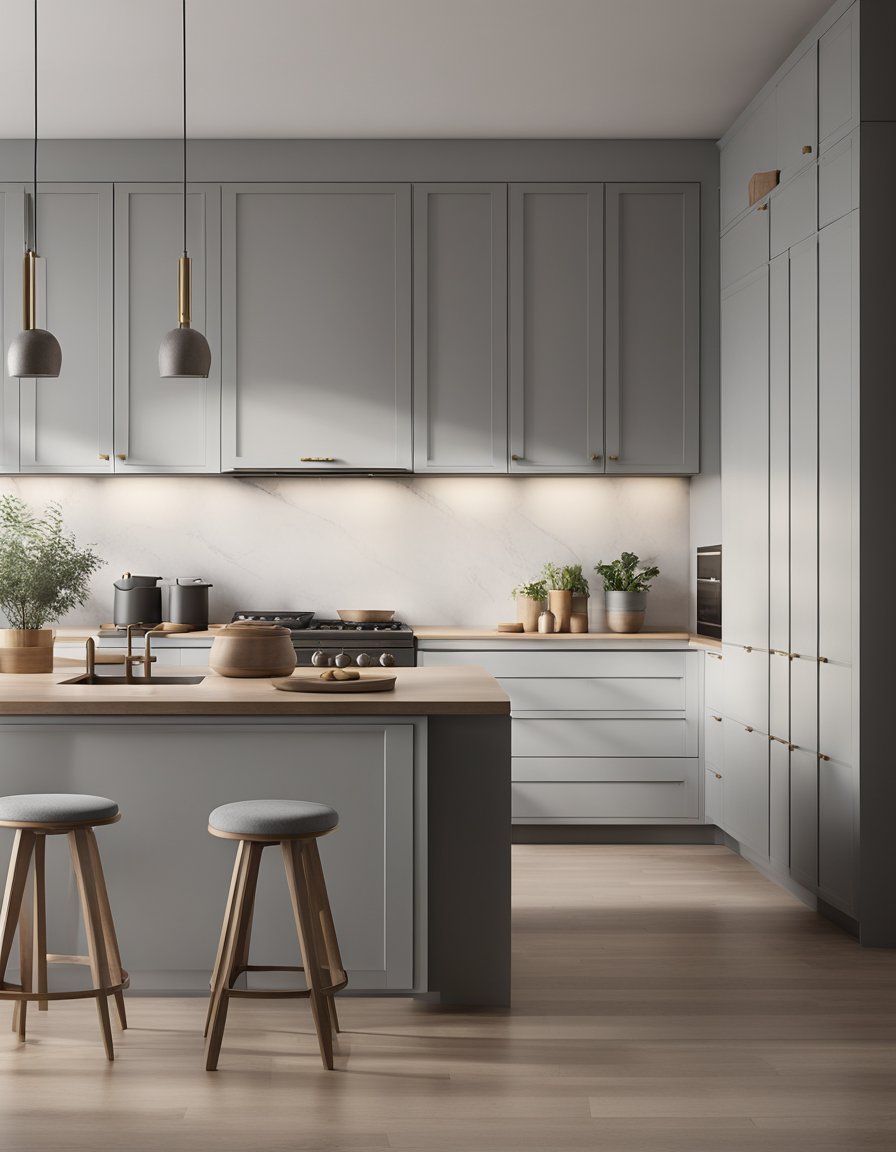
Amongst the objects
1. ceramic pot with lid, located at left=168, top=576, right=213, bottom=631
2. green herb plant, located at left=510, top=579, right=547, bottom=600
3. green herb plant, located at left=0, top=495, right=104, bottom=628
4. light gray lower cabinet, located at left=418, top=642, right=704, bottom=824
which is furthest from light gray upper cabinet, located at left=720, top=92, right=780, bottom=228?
green herb plant, located at left=0, top=495, right=104, bottom=628

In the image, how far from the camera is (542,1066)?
8.64 feet

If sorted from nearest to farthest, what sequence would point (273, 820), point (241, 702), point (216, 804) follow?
point (273, 820)
point (241, 702)
point (216, 804)

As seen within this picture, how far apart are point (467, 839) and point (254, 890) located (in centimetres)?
63

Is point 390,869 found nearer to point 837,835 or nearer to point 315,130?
point 837,835

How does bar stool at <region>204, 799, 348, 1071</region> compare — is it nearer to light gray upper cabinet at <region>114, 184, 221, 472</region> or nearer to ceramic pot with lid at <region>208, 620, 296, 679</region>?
ceramic pot with lid at <region>208, 620, 296, 679</region>

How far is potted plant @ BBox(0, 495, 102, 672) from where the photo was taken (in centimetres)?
328

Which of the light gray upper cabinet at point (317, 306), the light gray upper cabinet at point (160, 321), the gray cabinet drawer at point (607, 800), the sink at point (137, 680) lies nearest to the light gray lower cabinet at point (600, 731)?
the gray cabinet drawer at point (607, 800)

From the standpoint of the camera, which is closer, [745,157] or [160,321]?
[745,157]

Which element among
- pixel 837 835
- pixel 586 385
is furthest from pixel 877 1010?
pixel 586 385

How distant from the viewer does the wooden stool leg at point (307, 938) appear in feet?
8.41

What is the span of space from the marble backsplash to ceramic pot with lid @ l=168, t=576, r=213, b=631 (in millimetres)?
267

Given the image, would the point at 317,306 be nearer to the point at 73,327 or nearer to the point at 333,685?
the point at 73,327

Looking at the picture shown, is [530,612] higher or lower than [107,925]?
higher

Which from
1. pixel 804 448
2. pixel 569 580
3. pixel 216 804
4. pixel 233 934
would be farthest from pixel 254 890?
pixel 569 580
